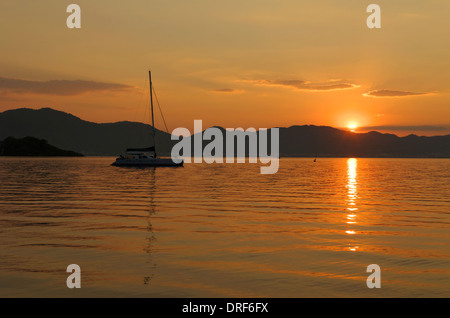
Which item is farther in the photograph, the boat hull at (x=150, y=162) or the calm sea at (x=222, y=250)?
the boat hull at (x=150, y=162)

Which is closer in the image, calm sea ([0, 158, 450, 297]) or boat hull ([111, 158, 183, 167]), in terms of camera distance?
calm sea ([0, 158, 450, 297])

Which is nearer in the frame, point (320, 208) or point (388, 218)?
point (388, 218)

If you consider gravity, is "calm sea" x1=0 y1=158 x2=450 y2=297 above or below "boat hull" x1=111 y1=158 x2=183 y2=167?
below

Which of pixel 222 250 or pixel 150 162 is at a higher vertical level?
pixel 150 162

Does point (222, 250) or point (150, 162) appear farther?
point (150, 162)

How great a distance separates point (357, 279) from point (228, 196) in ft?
92.3

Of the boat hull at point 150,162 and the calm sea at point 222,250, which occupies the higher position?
the boat hull at point 150,162

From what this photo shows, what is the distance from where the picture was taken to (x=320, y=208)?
32.9 m

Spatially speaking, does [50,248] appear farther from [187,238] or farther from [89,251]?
[187,238]
